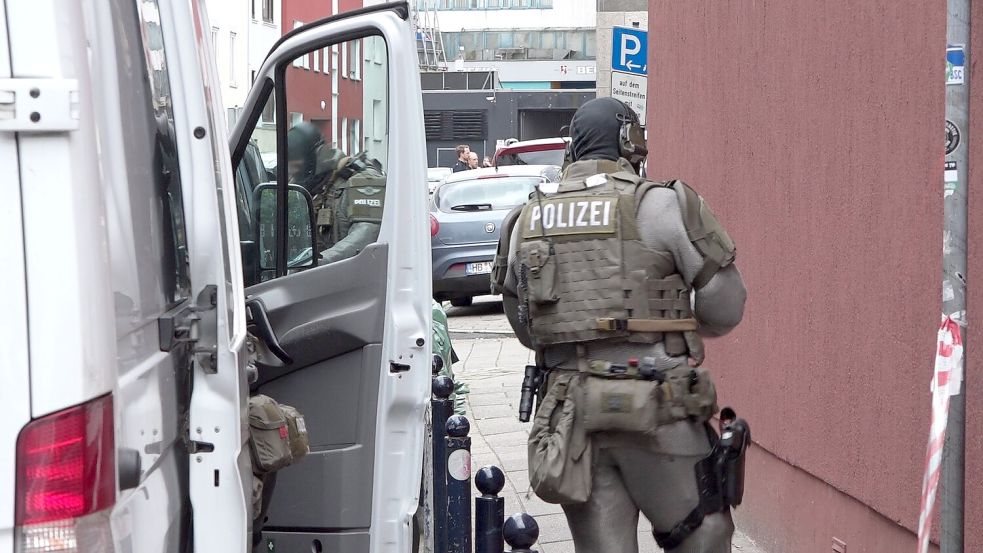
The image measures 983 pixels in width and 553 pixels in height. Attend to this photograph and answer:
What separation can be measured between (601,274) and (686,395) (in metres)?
0.44

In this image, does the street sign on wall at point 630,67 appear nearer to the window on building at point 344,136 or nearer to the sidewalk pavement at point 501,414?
the sidewalk pavement at point 501,414

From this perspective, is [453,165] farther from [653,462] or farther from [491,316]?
[653,462]

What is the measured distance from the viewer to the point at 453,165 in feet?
191

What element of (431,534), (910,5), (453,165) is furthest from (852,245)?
Result: (453,165)

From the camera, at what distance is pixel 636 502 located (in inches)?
166

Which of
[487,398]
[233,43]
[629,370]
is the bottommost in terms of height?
[487,398]

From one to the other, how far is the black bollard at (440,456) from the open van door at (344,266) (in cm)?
69

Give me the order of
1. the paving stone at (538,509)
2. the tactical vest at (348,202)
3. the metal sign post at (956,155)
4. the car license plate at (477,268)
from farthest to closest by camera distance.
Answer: the car license plate at (477,268) < the paving stone at (538,509) < the tactical vest at (348,202) < the metal sign post at (956,155)

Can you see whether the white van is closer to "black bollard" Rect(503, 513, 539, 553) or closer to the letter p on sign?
"black bollard" Rect(503, 513, 539, 553)

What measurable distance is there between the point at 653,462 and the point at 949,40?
5.01 ft

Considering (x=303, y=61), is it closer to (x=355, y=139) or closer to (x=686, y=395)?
(x=355, y=139)

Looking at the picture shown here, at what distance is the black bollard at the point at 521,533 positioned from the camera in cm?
373

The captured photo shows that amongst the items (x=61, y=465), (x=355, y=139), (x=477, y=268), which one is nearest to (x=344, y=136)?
(x=355, y=139)

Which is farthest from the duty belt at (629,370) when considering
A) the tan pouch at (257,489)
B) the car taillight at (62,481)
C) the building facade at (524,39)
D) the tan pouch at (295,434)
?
the building facade at (524,39)
